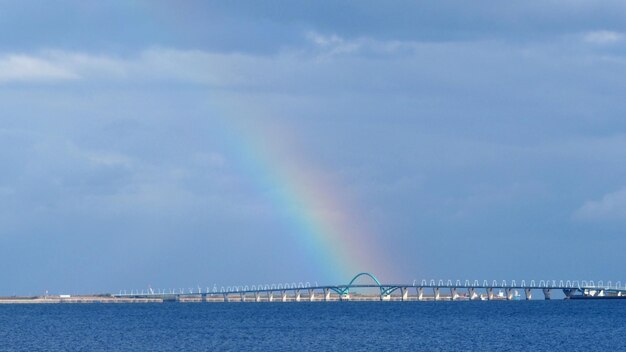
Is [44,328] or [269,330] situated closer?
[269,330]

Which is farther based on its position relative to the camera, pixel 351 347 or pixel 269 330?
pixel 269 330

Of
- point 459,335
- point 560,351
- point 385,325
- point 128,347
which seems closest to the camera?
point 560,351

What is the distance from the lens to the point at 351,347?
294ft

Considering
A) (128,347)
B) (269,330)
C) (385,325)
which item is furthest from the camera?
(385,325)

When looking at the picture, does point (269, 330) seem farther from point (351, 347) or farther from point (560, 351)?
point (560, 351)

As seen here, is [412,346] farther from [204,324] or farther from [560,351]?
[204,324]

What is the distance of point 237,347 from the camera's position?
299 ft

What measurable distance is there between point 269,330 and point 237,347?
91.3 feet

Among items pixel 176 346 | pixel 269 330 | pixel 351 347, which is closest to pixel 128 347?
pixel 176 346

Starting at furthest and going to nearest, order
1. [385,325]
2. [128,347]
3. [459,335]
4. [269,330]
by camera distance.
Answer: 1. [385,325]
2. [269,330]
3. [459,335]
4. [128,347]

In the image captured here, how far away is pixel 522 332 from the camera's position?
111 metres

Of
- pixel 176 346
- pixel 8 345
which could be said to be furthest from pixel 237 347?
pixel 8 345

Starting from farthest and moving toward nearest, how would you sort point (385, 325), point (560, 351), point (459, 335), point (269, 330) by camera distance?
point (385, 325) < point (269, 330) < point (459, 335) < point (560, 351)

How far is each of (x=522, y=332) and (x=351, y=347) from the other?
27328 mm
